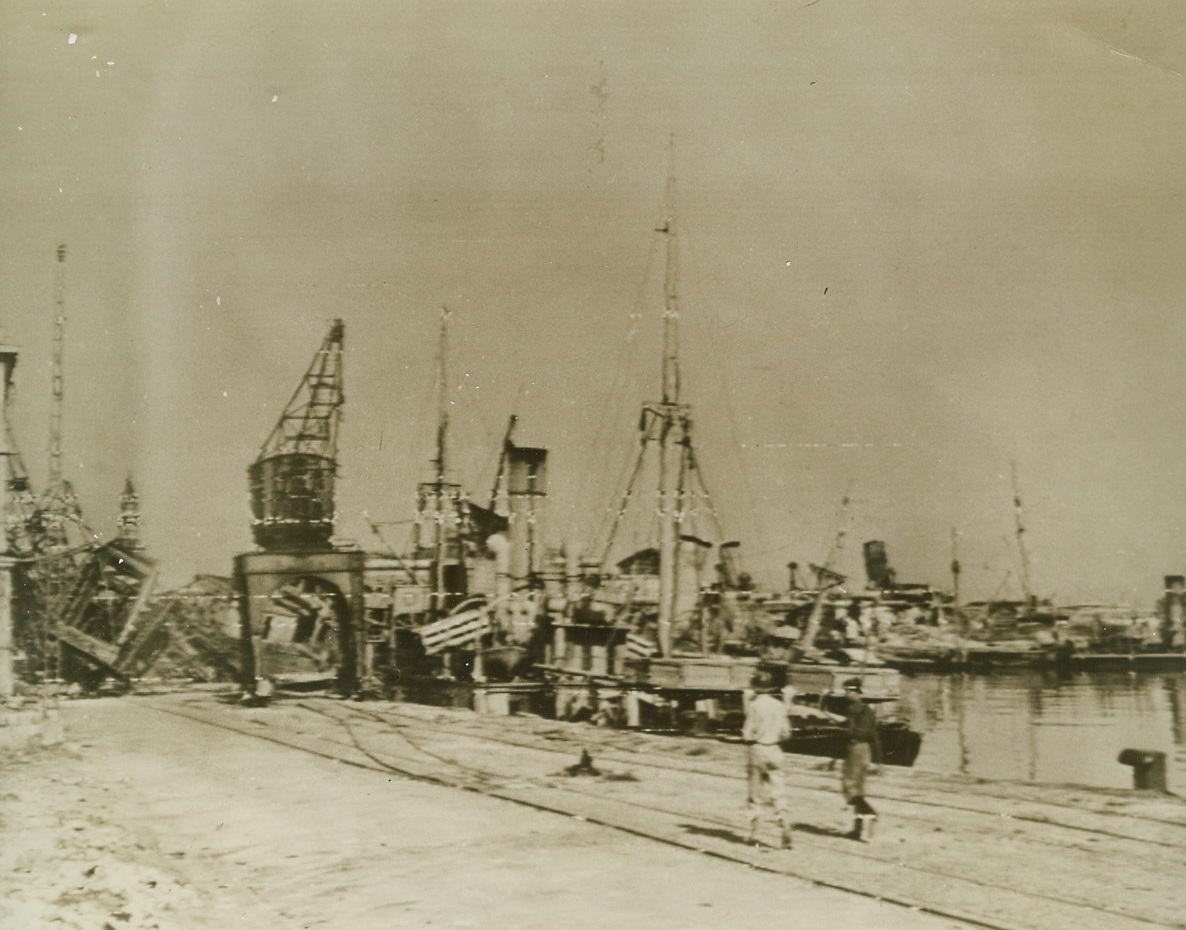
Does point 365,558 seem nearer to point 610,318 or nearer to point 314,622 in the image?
point 314,622

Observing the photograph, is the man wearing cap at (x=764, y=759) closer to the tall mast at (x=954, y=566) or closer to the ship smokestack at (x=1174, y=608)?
the tall mast at (x=954, y=566)

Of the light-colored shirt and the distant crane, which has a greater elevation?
the distant crane

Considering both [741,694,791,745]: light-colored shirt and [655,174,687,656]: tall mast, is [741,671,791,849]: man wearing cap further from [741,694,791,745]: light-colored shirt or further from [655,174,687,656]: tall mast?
[655,174,687,656]: tall mast

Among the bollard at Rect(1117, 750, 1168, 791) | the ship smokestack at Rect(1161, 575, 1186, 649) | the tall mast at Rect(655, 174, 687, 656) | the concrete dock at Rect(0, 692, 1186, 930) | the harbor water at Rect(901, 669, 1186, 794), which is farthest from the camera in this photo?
the harbor water at Rect(901, 669, 1186, 794)

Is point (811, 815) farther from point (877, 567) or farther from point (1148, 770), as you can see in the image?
point (1148, 770)

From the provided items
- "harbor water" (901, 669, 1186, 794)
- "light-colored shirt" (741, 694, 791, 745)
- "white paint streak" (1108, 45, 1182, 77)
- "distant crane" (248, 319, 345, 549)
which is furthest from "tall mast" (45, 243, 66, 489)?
"harbor water" (901, 669, 1186, 794)

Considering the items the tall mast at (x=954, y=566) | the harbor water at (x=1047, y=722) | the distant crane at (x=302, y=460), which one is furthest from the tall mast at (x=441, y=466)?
the harbor water at (x=1047, y=722)
